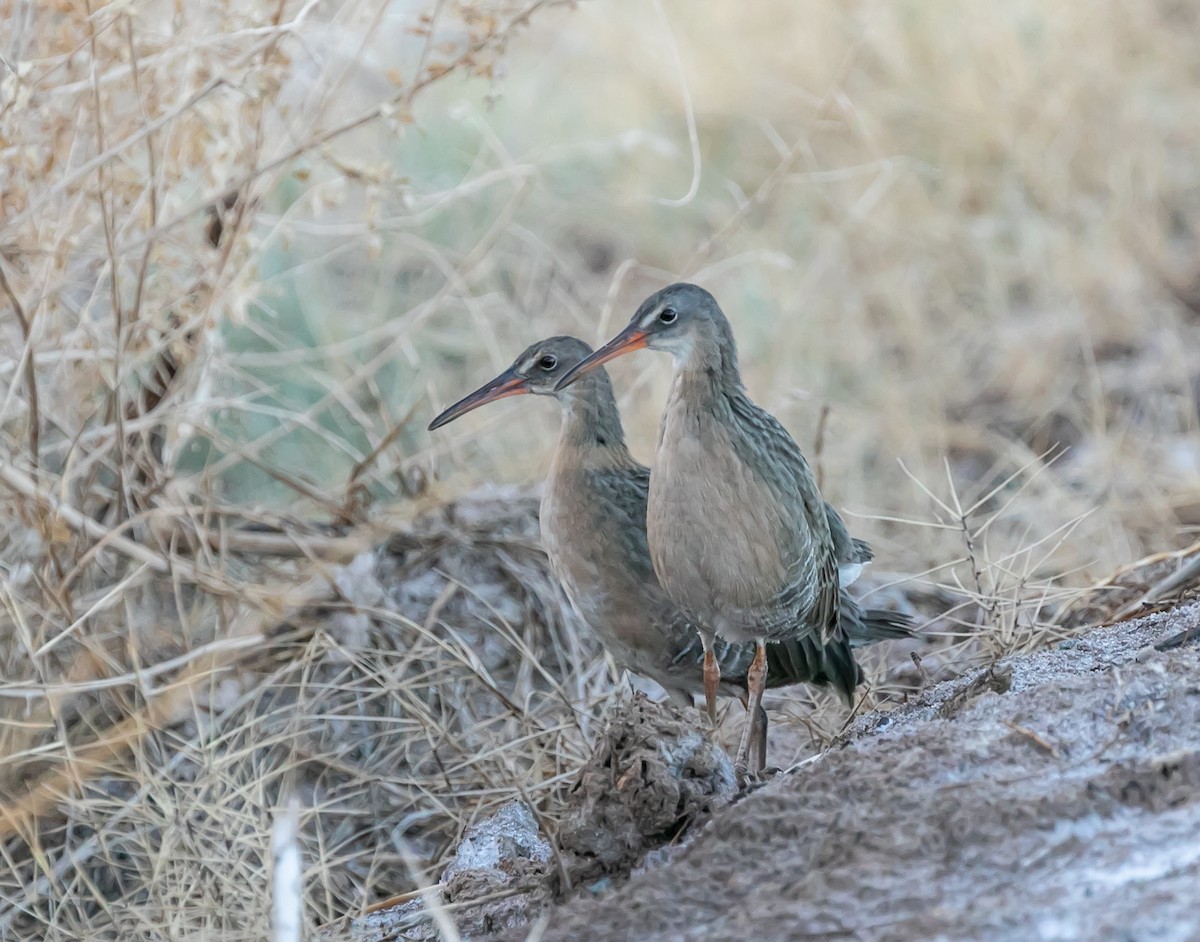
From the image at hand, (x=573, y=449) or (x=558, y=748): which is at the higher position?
(x=573, y=449)

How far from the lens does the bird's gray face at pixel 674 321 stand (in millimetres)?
3164

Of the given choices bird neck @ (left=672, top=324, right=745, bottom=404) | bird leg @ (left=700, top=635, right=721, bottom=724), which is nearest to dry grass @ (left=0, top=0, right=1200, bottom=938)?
bird leg @ (left=700, top=635, right=721, bottom=724)

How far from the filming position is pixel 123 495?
14.1 ft

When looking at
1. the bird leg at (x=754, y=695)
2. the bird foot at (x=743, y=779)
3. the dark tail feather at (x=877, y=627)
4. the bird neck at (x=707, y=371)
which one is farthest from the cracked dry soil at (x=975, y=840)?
the dark tail feather at (x=877, y=627)

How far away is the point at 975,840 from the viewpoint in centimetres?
201

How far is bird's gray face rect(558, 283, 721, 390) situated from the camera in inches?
125

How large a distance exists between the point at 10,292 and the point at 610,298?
1710mm

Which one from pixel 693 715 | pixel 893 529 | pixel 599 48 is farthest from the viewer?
pixel 599 48

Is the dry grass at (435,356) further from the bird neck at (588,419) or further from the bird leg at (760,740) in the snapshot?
the bird neck at (588,419)

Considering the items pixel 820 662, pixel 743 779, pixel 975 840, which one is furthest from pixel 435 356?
pixel 975 840

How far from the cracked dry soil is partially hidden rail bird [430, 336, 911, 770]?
106 cm

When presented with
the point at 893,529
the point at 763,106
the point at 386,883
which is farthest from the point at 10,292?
the point at 763,106

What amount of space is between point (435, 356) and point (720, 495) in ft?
13.9

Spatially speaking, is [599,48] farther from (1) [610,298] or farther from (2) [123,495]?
(2) [123,495]
